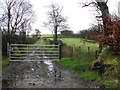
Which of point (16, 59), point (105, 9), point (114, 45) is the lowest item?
point (16, 59)

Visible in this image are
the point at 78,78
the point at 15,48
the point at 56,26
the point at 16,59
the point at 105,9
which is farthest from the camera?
the point at 56,26

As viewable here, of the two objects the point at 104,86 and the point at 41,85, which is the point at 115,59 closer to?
the point at 104,86

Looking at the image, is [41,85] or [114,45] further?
[41,85]

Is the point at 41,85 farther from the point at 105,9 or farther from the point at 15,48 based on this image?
the point at 15,48

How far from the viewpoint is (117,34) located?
995 cm

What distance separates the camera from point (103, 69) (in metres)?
15.2

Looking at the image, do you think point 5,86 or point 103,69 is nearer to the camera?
point 5,86

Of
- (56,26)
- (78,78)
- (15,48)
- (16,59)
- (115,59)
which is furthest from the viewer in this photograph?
(56,26)

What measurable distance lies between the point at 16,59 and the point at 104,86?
1548 centimetres

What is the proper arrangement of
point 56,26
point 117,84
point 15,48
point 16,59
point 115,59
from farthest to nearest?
point 56,26, point 15,48, point 16,59, point 115,59, point 117,84

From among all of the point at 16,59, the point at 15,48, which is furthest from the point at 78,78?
the point at 15,48

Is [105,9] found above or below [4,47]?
above

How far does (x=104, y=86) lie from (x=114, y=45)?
2078mm

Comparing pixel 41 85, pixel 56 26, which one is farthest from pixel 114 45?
pixel 56 26
